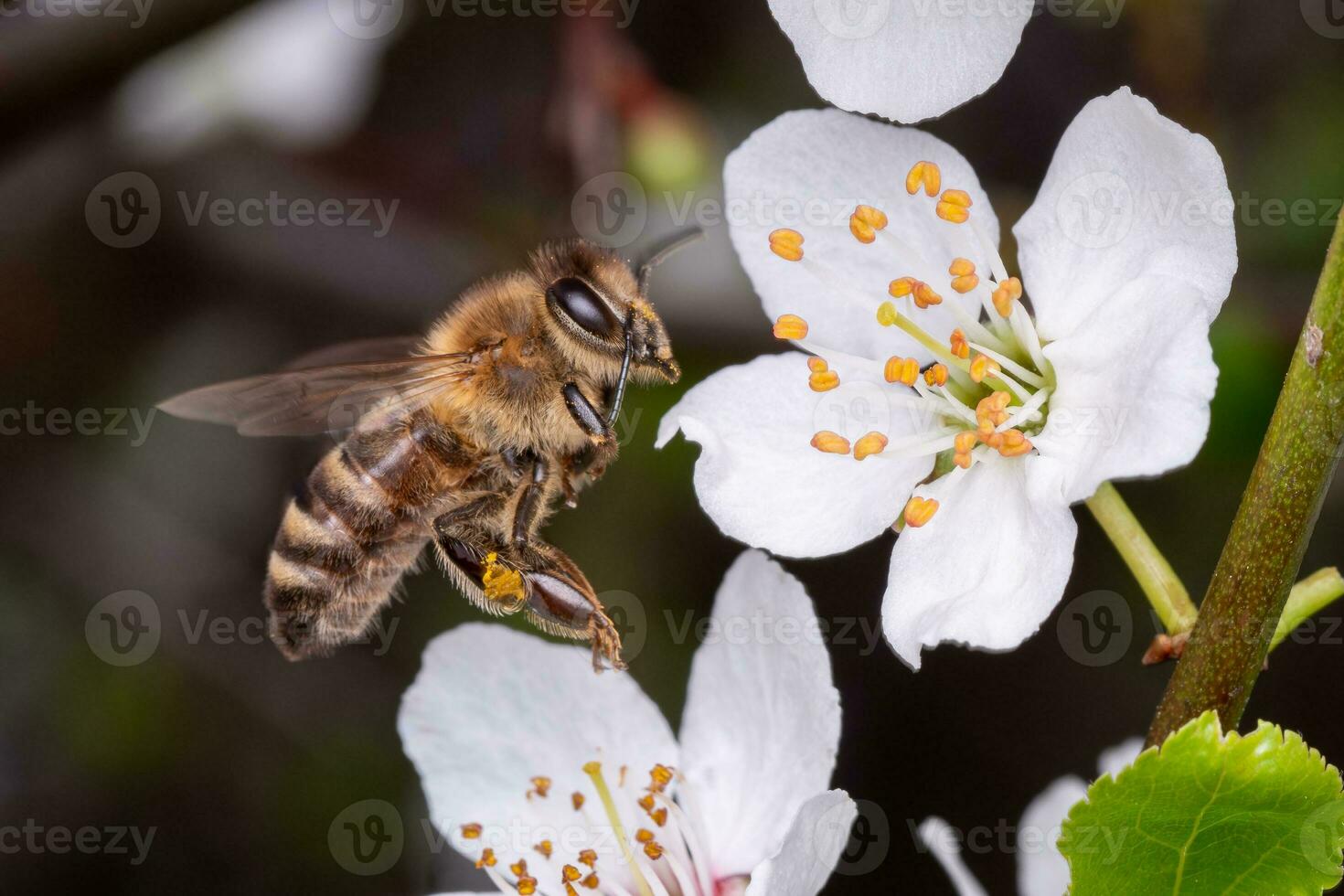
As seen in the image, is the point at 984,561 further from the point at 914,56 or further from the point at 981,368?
the point at 914,56

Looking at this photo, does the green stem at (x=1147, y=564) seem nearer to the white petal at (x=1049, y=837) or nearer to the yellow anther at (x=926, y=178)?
the yellow anther at (x=926, y=178)

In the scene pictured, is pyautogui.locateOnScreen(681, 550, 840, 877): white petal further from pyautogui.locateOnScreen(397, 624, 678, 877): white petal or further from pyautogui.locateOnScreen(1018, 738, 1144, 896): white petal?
pyautogui.locateOnScreen(1018, 738, 1144, 896): white petal

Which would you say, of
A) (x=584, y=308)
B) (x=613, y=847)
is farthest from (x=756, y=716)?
(x=584, y=308)

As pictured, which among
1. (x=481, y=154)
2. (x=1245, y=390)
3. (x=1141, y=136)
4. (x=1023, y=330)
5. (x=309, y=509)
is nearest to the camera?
(x=1141, y=136)

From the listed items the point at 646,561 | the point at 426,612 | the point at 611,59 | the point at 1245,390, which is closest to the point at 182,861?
the point at 426,612

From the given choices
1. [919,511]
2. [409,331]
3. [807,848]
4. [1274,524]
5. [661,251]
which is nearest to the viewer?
[1274,524]

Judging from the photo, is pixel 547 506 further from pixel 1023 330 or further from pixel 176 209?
pixel 176 209
